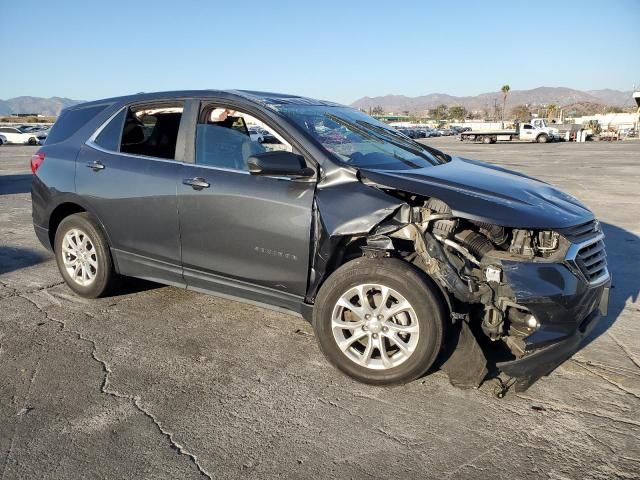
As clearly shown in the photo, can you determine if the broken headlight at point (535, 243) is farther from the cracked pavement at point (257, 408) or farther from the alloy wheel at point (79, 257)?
the alloy wheel at point (79, 257)

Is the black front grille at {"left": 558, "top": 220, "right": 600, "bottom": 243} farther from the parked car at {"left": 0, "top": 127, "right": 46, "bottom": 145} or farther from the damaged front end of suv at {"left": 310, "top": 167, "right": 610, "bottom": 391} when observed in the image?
the parked car at {"left": 0, "top": 127, "right": 46, "bottom": 145}

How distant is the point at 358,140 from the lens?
411cm

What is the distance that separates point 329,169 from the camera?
3.54m

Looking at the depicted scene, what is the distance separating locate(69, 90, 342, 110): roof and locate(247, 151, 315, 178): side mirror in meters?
0.64

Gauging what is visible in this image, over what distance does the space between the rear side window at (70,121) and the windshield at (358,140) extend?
2.00 metres

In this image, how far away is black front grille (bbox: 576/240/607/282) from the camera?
10.6 ft

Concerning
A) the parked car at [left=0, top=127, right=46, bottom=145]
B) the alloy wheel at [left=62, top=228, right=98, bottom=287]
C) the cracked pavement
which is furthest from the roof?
the parked car at [left=0, top=127, right=46, bottom=145]

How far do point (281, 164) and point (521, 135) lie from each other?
46.8 metres

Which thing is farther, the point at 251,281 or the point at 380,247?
the point at 251,281

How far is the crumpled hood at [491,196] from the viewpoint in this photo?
10.4 feet

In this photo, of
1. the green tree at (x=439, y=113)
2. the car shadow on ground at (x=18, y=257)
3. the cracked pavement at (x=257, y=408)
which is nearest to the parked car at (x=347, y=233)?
the cracked pavement at (x=257, y=408)

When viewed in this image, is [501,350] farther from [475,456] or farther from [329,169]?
[329,169]

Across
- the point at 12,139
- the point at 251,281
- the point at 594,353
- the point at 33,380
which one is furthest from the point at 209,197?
the point at 12,139

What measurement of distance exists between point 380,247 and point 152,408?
168 cm
